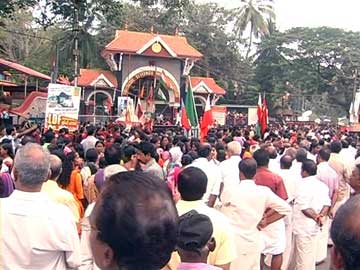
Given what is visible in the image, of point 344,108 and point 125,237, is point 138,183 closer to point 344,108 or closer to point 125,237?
point 125,237

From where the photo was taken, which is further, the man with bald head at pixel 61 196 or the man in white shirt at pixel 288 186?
the man in white shirt at pixel 288 186

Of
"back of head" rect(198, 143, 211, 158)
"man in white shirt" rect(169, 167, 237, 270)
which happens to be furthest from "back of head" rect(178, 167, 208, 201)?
"back of head" rect(198, 143, 211, 158)

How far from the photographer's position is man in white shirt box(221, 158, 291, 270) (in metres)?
5.53

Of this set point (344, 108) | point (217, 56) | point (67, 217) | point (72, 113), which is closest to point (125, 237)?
point (67, 217)

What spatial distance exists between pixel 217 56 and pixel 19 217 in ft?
145

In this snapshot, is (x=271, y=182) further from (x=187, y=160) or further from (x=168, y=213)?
(x=168, y=213)

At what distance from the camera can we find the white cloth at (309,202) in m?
6.87

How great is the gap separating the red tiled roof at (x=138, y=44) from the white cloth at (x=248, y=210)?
99.1 feet

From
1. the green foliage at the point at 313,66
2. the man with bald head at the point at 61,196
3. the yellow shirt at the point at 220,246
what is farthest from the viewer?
the green foliage at the point at 313,66

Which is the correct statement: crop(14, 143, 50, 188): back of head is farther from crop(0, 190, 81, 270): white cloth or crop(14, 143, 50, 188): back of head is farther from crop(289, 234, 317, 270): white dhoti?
crop(289, 234, 317, 270): white dhoti

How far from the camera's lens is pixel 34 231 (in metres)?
3.41

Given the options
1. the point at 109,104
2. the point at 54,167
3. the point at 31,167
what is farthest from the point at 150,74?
the point at 31,167

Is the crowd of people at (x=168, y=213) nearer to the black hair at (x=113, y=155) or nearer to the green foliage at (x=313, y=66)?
the black hair at (x=113, y=155)

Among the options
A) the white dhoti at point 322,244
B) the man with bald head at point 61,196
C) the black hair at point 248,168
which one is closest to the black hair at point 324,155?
the white dhoti at point 322,244
